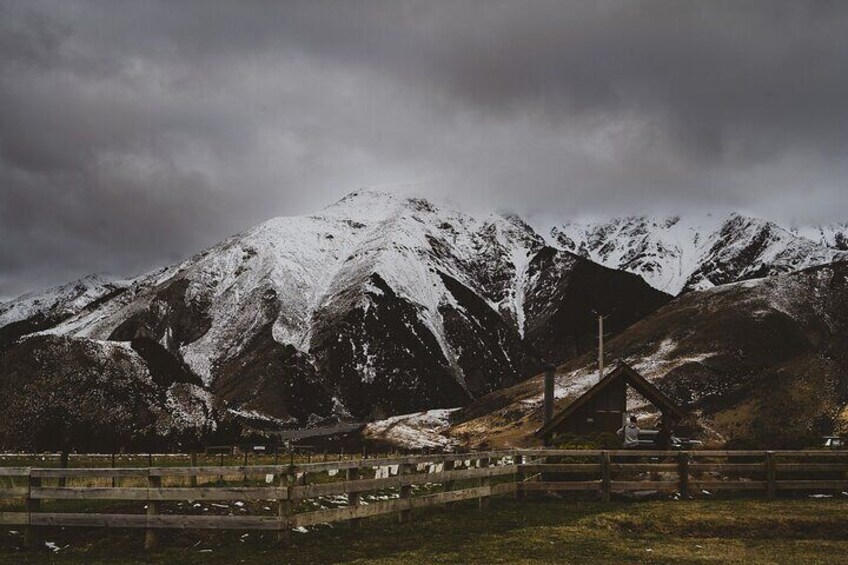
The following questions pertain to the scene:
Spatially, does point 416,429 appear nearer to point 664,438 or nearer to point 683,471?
point 664,438

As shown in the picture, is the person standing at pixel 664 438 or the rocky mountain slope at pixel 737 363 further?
the rocky mountain slope at pixel 737 363

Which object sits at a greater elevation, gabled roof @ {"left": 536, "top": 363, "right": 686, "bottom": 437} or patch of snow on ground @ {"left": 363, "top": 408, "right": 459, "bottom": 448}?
gabled roof @ {"left": 536, "top": 363, "right": 686, "bottom": 437}

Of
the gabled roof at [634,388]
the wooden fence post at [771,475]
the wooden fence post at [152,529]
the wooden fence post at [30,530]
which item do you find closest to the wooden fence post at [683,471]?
the wooden fence post at [771,475]

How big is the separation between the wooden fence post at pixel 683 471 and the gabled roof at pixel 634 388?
14401mm

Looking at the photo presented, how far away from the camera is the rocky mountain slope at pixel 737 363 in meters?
86.6

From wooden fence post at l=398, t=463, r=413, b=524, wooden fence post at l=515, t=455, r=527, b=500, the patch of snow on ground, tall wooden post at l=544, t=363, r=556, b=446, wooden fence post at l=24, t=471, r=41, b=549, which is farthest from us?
the patch of snow on ground

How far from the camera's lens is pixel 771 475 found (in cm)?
2475

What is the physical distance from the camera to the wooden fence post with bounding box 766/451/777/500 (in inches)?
966

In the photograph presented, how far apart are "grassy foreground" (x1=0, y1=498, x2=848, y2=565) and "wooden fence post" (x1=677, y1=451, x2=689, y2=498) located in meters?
3.18

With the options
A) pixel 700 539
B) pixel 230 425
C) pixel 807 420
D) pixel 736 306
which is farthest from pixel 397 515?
pixel 736 306

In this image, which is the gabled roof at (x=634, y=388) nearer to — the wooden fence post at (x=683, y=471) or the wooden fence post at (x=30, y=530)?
the wooden fence post at (x=683, y=471)

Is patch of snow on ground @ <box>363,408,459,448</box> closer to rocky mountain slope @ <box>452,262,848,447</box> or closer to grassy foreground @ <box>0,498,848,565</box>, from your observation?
rocky mountain slope @ <box>452,262,848,447</box>

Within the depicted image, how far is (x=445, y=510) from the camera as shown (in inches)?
872

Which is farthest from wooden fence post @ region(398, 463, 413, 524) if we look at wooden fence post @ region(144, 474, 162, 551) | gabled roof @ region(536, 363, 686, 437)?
gabled roof @ region(536, 363, 686, 437)
